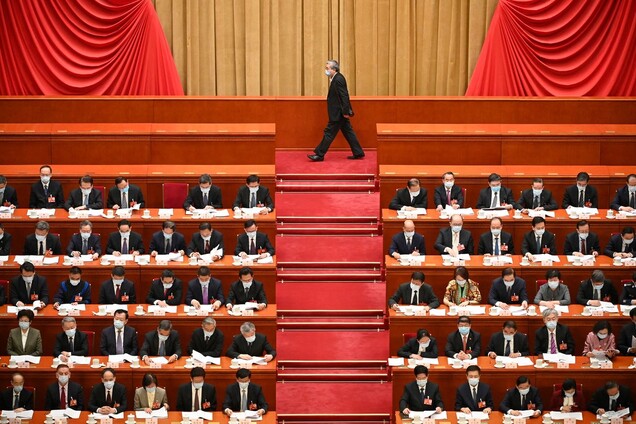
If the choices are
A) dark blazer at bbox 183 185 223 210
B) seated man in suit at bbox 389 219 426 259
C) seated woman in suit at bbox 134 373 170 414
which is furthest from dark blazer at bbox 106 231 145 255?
seated man in suit at bbox 389 219 426 259

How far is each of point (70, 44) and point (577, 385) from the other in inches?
253

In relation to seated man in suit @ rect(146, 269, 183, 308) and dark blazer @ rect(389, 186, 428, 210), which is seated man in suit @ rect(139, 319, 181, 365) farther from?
dark blazer @ rect(389, 186, 428, 210)

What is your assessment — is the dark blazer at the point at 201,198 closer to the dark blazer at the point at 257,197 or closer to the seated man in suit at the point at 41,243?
the dark blazer at the point at 257,197

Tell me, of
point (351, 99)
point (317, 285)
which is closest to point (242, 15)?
point (351, 99)

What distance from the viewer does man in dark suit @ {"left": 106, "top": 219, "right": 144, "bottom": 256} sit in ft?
35.5

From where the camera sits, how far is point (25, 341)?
32.5ft

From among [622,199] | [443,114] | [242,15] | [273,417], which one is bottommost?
[273,417]

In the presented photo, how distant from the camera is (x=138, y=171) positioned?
11742mm

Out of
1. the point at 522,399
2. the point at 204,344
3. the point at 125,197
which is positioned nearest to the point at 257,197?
the point at 125,197

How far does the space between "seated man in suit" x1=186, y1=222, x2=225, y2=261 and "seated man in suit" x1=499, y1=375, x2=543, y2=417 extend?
9.20 ft

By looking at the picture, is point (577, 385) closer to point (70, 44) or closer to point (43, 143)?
point (43, 143)

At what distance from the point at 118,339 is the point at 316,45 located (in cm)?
492

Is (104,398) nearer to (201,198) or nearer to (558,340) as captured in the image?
(201,198)

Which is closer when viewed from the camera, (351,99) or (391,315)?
(391,315)
